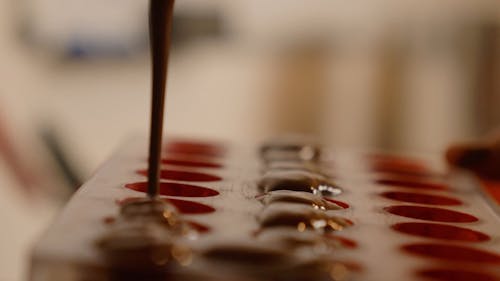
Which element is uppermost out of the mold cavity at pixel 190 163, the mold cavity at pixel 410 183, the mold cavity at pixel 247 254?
the mold cavity at pixel 190 163

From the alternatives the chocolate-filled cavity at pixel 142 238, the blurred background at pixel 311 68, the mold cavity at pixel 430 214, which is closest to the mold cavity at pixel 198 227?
the chocolate-filled cavity at pixel 142 238

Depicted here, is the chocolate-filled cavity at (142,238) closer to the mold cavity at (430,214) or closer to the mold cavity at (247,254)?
the mold cavity at (247,254)

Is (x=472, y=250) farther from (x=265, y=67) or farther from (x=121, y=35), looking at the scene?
(x=265, y=67)

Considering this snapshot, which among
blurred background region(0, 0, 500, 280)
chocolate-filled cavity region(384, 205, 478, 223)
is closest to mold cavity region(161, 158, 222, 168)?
chocolate-filled cavity region(384, 205, 478, 223)

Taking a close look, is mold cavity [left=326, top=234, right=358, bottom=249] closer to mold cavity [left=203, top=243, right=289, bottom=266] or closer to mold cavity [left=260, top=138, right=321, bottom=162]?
mold cavity [left=203, top=243, right=289, bottom=266]

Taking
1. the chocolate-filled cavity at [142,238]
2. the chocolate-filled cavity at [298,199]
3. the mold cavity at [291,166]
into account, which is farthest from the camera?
the mold cavity at [291,166]

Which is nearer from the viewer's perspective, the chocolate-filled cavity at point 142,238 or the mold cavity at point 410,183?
the chocolate-filled cavity at point 142,238

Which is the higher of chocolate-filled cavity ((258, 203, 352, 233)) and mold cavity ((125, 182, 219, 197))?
mold cavity ((125, 182, 219, 197))
